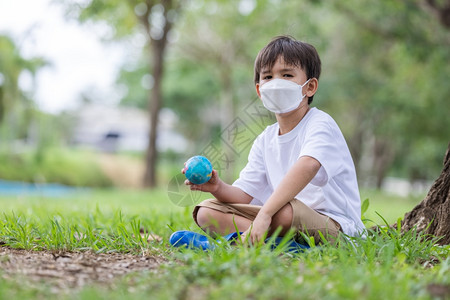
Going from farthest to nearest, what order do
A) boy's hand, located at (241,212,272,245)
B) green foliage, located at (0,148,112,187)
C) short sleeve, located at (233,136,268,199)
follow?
green foliage, located at (0,148,112,187), short sleeve, located at (233,136,268,199), boy's hand, located at (241,212,272,245)

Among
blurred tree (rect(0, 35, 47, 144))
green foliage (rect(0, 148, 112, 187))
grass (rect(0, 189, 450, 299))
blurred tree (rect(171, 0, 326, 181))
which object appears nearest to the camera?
Answer: grass (rect(0, 189, 450, 299))

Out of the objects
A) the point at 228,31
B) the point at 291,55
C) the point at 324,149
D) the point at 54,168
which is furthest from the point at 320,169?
the point at 54,168

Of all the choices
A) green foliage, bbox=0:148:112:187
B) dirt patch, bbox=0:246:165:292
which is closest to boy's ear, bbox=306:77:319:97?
dirt patch, bbox=0:246:165:292

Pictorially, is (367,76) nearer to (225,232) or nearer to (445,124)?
(445,124)

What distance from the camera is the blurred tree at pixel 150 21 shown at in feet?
39.4

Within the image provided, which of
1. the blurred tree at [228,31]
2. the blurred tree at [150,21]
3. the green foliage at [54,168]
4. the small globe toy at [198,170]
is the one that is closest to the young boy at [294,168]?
the small globe toy at [198,170]

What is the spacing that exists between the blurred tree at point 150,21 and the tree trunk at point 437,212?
33.8 ft

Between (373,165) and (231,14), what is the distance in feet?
39.1

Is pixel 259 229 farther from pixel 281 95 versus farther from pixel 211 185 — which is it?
pixel 281 95

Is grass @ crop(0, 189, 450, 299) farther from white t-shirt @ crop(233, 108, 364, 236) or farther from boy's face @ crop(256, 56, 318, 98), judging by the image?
boy's face @ crop(256, 56, 318, 98)

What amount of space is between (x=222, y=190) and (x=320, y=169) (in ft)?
2.03

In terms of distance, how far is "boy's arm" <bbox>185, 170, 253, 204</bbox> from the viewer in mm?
2877

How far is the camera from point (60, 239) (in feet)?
8.89

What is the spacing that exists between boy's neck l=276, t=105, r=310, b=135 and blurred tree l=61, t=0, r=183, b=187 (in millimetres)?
9903
